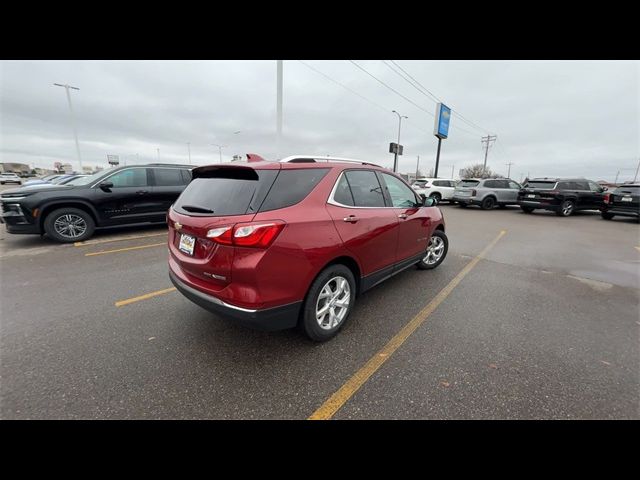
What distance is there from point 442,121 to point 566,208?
49.5 feet

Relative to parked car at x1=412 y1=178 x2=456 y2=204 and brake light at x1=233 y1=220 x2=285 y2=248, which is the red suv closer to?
brake light at x1=233 y1=220 x2=285 y2=248

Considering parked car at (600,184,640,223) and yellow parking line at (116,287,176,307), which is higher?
parked car at (600,184,640,223)

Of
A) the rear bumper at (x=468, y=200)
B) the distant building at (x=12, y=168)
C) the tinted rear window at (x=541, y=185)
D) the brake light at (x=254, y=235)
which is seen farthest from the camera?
the distant building at (x=12, y=168)

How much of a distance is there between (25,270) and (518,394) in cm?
682

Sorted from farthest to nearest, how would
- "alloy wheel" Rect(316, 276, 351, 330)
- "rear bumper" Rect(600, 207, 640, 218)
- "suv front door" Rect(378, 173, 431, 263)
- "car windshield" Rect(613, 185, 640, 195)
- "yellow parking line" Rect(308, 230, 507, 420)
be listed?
"car windshield" Rect(613, 185, 640, 195)
"rear bumper" Rect(600, 207, 640, 218)
"suv front door" Rect(378, 173, 431, 263)
"alloy wheel" Rect(316, 276, 351, 330)
"yellow parking line" Rect(308, 230, 507, 420)

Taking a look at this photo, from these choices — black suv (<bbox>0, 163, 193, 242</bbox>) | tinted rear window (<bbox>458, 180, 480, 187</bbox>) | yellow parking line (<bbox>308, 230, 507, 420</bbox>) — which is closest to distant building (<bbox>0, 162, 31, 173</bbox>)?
black suv (<bbox>0, 163, 193, 242</bbox>)

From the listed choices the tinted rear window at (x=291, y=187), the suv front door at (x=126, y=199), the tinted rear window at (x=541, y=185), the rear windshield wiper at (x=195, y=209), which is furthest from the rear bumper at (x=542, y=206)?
the suv front door at (x=126, y=199)

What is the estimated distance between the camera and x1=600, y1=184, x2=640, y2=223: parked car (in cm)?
1149

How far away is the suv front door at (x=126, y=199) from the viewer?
6.39 metres

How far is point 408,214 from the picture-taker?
3.73 metres

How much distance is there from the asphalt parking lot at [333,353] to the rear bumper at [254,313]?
0.41m

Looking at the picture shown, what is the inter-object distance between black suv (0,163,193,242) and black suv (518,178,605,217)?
15094mm

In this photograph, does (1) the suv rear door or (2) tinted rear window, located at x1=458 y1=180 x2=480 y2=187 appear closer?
(1) the suv rear door

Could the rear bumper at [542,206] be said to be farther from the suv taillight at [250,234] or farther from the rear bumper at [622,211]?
the suv taillight at [250,234]
